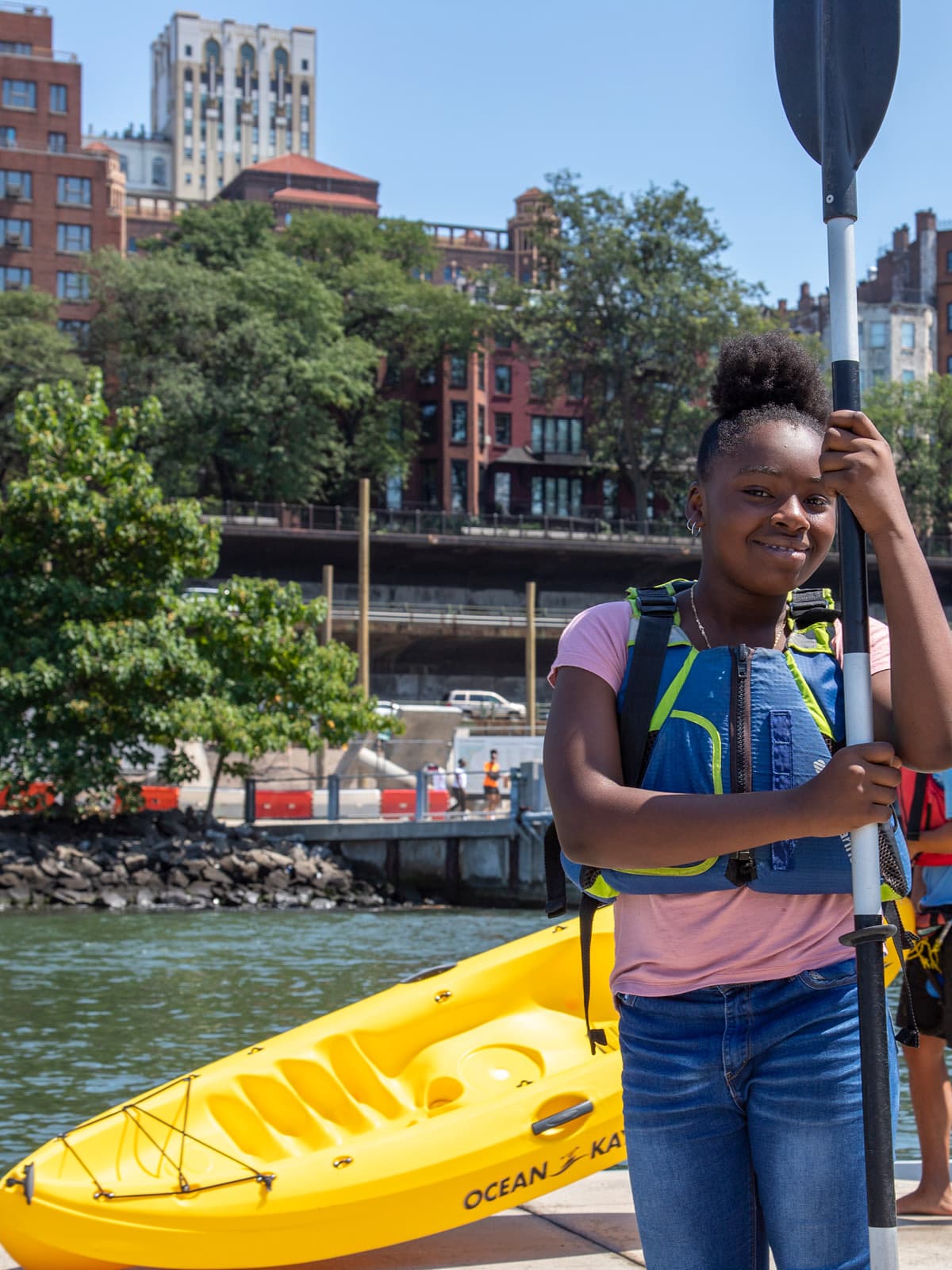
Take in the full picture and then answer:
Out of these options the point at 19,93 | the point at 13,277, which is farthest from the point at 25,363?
the point at 19,93

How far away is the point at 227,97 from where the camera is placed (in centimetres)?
15112

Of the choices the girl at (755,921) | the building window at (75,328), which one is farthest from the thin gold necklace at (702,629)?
the building window at (75,328)

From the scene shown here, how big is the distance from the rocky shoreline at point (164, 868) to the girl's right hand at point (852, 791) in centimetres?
2400

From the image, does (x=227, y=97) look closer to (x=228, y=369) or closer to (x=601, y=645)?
(x=228, y=369)

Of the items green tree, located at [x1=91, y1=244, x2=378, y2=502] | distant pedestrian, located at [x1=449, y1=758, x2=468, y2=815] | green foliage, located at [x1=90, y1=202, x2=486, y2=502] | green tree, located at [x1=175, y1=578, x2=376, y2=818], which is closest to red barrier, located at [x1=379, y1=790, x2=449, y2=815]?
distant pedestrian, located at [x1=449, y1=758, x2=468, y2=815]

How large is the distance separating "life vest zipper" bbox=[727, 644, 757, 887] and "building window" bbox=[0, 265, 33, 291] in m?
76.3

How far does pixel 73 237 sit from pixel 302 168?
126 feet

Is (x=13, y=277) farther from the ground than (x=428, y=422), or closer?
farther from the ground

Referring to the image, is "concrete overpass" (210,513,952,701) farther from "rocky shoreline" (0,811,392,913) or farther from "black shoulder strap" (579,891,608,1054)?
"black shoulder strap" (579,891,608,1054)

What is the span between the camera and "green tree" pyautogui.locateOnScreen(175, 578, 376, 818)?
28250 millimetres

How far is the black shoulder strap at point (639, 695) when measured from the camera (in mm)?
2336

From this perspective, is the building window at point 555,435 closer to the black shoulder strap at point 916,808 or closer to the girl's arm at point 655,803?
the black shoulder strap at point 916,808

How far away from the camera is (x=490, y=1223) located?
5.18 meters

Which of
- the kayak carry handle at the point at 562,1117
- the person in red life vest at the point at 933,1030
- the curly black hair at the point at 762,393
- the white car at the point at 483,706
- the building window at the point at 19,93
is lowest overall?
the white car at the point at 483,706
